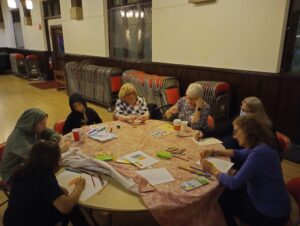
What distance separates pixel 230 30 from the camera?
11.9 ft

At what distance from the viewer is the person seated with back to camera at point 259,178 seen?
56.7 inches

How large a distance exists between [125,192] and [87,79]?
510cm

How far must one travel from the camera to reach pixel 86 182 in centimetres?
149

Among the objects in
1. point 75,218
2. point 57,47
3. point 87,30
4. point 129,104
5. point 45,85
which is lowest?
point 45,85

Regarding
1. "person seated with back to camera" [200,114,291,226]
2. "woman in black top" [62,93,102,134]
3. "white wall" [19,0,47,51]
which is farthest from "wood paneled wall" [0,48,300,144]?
"white wall" [19,0,47,51]

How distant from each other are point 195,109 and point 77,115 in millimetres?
1316

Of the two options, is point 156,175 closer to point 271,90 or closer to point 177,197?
point 177,197

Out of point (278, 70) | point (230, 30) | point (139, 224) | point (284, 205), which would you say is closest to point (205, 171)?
point (284, 205)

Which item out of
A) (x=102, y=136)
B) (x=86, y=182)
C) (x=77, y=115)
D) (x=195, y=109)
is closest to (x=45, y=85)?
(x=77, y=115)

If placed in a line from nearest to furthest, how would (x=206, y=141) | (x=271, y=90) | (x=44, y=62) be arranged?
(x=206, y=141), (x=271, y=90), (x=44, y=62)

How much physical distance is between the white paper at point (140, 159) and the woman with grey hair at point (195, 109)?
0.91 metres

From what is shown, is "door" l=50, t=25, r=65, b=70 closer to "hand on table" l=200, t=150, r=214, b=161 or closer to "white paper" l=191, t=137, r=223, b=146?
"white paper" l=191, t=137, r=223, b=146

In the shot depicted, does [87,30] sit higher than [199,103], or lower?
higher

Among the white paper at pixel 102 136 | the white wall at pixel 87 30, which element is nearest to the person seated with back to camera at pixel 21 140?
the white paper at pixel 102 136
